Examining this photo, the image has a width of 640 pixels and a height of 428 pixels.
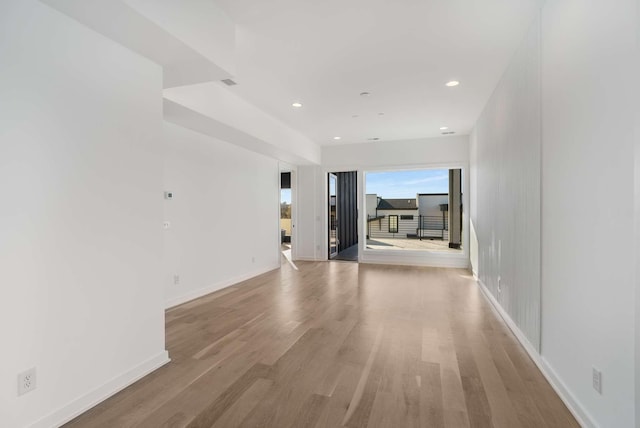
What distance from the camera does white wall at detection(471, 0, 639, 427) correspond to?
1.43 metres

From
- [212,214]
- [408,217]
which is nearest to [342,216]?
[408,217]

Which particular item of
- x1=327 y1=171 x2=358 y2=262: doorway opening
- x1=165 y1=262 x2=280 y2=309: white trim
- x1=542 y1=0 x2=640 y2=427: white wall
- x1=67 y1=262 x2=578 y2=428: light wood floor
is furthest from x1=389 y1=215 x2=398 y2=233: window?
x1=542 y1=0 x2=640 y2=427: white wall

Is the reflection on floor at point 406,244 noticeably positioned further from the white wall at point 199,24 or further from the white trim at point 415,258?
the white wall at point 199,24

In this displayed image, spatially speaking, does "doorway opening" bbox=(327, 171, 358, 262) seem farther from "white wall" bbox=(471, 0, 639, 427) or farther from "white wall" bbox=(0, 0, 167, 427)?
"white wall" bbox=(0, 0, 167, 427)

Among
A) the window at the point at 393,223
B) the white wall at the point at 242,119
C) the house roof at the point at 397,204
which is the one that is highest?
the white wall at the point at 242,119

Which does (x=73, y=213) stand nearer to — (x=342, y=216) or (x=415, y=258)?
(x=415, y=258)

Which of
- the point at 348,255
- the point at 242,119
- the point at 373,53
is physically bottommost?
the point at 348,255

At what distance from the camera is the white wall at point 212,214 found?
420 cm

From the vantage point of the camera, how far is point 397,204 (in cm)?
821

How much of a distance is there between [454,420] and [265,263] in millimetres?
4975

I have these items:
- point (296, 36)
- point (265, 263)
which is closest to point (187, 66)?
point (296, 36)

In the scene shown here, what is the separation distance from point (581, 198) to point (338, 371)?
1981 mm

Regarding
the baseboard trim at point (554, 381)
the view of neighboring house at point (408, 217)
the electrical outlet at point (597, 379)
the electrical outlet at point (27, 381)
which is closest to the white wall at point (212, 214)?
the electrical outlet at point (27, 381)

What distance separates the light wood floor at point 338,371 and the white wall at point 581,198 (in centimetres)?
39
